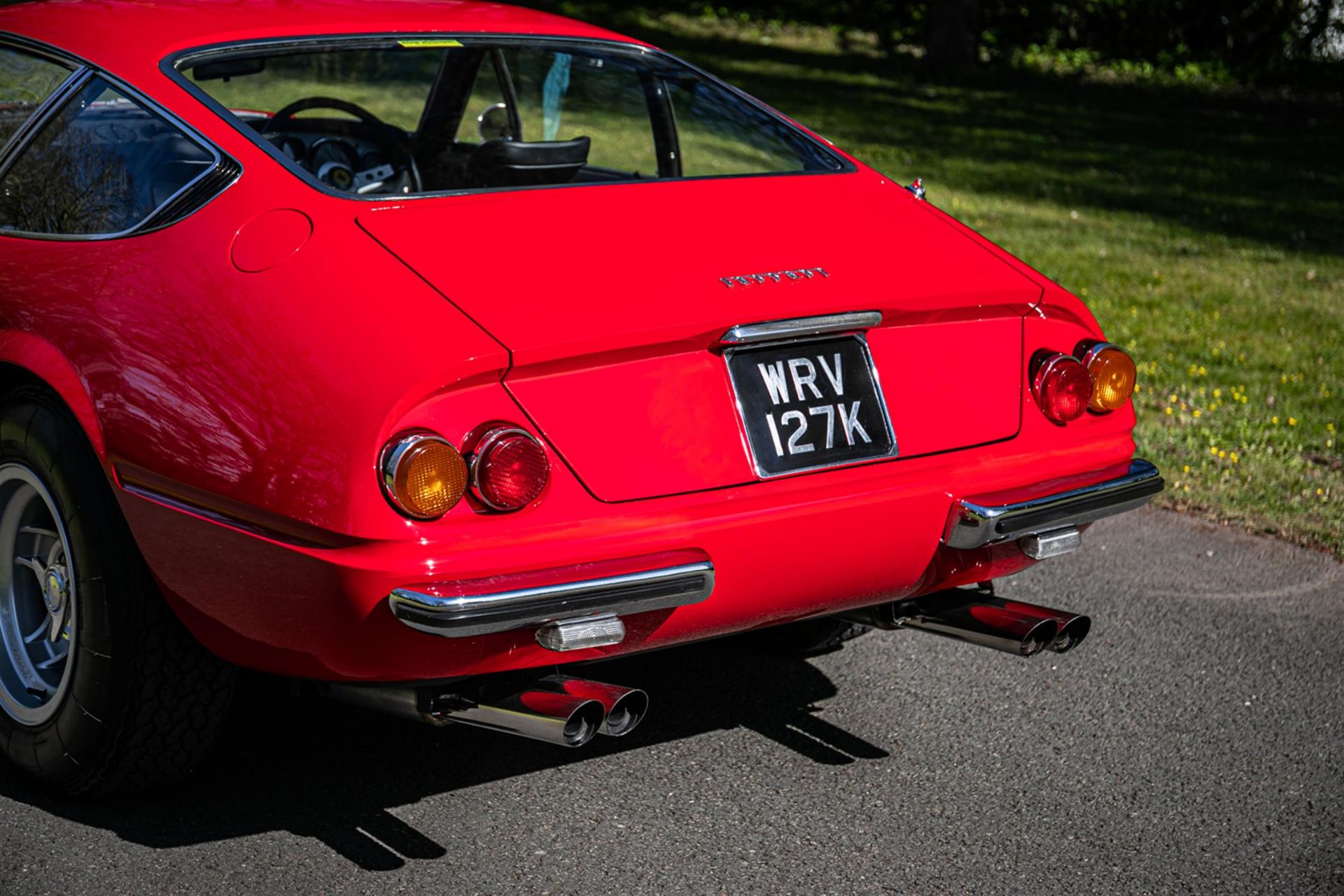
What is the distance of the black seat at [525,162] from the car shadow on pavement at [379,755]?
127 centimetres

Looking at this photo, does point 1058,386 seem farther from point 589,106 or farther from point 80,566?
point 80,566

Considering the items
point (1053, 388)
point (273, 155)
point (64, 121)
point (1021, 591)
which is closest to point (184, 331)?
point (273, 155)

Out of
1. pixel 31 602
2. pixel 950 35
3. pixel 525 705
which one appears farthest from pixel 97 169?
pixel 950 35

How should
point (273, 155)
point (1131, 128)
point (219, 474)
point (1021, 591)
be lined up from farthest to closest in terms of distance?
point (1131, 128) < point (1021, 591) < point (273, 155) < point (219, 474)

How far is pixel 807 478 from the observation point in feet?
9.25

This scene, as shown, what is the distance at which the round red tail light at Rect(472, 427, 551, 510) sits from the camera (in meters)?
2.55

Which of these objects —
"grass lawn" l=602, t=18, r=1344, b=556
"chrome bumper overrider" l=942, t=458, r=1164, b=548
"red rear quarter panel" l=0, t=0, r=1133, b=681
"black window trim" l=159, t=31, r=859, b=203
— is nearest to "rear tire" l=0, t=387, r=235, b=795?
"red rear quarter panel" l=0, t=0, r=1133, b=681

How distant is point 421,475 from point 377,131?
236cm

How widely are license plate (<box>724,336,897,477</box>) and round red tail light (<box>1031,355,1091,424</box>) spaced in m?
0.42

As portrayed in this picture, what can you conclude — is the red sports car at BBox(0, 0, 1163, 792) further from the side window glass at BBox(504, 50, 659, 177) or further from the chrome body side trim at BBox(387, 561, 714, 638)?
the side window glass at BBox(504, 50, 659, 177)

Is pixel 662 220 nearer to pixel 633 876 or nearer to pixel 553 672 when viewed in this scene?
pixel 553 672

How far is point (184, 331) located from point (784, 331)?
3.61 feet

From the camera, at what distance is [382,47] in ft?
11.6

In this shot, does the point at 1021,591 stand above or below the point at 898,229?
below
